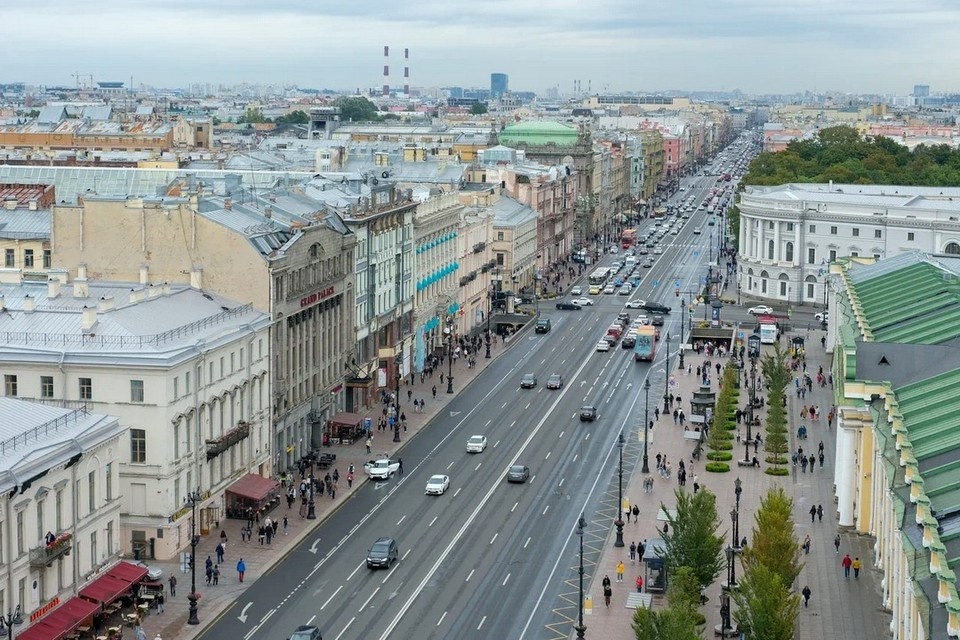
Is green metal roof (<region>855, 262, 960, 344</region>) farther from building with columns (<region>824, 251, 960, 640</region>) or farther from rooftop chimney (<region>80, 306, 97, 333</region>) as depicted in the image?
rooftop chimney (<region>80, 306, 97, 333</region>)

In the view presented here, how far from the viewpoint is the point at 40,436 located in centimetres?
5200

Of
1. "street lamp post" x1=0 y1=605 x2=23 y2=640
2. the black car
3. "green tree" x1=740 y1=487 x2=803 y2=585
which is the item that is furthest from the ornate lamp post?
the black car

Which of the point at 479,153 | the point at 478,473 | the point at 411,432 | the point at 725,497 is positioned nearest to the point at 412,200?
the point at 411,432

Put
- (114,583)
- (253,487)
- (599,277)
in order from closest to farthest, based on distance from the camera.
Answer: (114,583) < (253,487) < (599,277)

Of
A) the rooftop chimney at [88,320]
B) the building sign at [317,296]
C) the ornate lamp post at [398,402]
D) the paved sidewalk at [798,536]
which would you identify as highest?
the rooftop chimney at [88,320]

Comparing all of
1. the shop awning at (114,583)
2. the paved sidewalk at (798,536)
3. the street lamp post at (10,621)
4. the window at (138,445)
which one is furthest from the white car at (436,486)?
the street lamp post at (10,621)

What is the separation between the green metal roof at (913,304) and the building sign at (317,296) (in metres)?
27.8

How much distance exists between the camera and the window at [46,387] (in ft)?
203

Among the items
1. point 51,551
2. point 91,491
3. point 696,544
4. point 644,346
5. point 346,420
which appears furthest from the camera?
point 644,346

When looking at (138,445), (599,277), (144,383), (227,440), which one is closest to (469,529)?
(227,440)

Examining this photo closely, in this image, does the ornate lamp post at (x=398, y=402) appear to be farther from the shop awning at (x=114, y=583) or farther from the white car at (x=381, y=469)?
the shop awning at (x=114, y=583)

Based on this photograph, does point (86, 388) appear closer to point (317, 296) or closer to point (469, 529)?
point (469, 529)

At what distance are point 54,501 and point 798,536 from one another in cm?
3134

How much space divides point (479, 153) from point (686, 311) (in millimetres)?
49439
